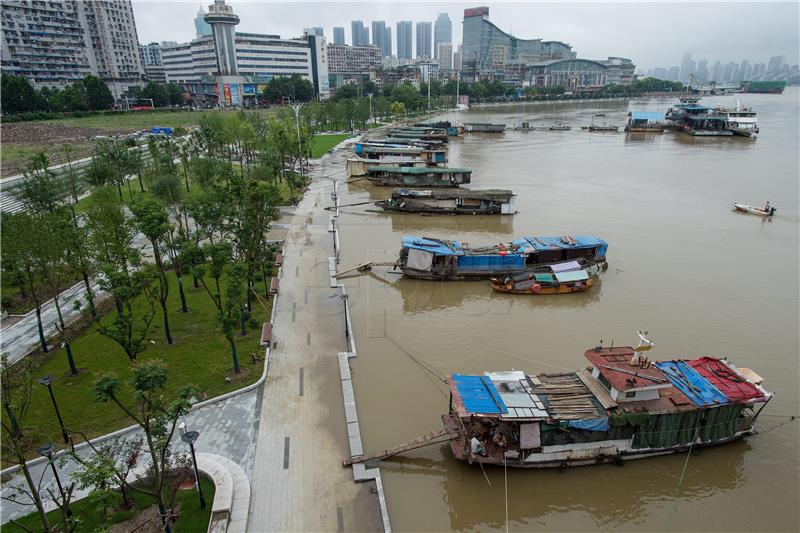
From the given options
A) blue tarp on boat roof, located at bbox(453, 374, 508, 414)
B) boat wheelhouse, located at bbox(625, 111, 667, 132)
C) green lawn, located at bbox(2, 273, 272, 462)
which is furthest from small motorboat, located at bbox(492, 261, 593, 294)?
boat wheelhouse, located at bbox(625, 111, 667, 132)

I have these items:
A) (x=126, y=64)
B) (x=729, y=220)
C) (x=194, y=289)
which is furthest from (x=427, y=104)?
(x=194, y=289)

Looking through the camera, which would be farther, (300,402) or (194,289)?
(194,289)

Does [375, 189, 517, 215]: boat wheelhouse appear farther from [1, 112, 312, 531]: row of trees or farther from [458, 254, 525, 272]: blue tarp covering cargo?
[1, 112, 312, 531]: row of trees

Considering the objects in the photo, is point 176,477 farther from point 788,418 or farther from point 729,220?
point 729,220

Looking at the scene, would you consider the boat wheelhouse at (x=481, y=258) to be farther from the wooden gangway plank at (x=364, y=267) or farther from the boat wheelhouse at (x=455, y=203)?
the boat wheelhouse at (x=455, y=203)

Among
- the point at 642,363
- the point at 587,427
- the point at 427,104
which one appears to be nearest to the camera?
the point at 587,427

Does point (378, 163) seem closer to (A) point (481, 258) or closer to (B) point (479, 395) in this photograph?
(A) point (481, 258)
